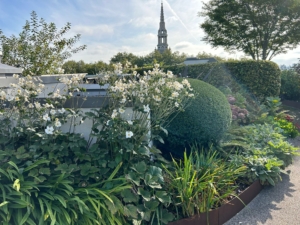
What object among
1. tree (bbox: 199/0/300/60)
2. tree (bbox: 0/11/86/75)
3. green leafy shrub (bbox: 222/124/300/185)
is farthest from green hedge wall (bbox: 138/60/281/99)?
tree (bbox: 199/0/300/60)

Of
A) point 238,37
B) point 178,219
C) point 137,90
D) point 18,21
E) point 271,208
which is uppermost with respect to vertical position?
point 238,37

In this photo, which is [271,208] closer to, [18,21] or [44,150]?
[44,150]

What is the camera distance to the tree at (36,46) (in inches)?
188

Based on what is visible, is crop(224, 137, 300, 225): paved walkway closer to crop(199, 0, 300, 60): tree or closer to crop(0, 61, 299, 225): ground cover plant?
crop(0, 61, 299, 225): ground cover plant

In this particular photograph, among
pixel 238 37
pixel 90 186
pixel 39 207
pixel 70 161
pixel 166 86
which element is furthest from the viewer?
pixel 238 37

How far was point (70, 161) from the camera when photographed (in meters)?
2.08

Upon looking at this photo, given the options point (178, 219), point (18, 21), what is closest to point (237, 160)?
point (178, 219)

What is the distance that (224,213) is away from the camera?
7.09 feet

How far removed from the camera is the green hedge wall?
6.93 metres

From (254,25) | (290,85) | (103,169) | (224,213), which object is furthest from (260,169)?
(254,25)

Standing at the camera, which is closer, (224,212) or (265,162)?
(224,212)

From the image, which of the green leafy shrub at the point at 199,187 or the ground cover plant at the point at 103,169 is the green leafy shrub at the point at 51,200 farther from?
the green leafy shrub at the point at 199,187

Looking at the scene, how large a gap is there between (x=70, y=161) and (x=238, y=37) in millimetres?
13023

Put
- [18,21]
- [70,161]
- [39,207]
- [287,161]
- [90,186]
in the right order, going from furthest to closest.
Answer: [18,21], [287,161], [70,161], [90,186], [39,207]
